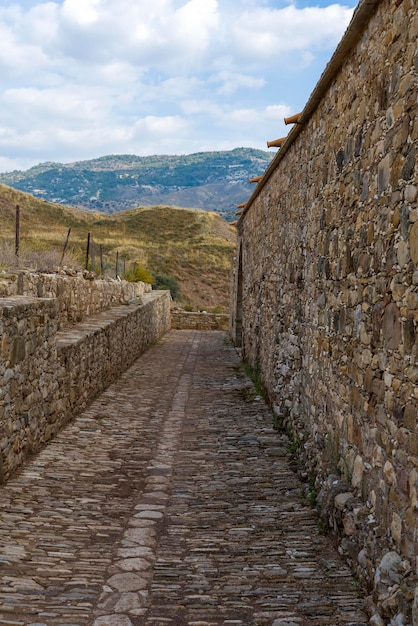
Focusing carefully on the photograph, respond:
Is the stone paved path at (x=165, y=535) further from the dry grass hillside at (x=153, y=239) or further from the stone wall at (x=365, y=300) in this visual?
the dry grass hillside at (x=153, y=239)

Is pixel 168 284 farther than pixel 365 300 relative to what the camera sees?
Yes

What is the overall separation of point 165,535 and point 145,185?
582ft

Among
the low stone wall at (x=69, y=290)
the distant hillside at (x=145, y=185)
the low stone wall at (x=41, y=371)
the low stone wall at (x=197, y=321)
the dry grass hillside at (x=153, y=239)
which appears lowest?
the low stone wall at (x=197, y=321)

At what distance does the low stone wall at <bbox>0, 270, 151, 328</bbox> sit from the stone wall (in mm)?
3621

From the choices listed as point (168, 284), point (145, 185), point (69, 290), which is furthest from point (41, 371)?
point (145, 185)

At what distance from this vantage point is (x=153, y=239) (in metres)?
50.2

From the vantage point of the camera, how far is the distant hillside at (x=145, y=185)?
161 m

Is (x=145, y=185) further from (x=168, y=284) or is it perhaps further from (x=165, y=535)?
(x=165, y=535)

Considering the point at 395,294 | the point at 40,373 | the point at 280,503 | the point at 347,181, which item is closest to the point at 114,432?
the point at 40,373

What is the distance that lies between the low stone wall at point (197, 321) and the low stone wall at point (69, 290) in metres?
11.0

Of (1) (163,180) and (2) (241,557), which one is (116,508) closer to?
(2) (241,557)

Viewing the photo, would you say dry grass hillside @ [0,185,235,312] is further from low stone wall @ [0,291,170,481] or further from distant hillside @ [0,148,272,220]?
distant hillside @ [0,148,272,220]

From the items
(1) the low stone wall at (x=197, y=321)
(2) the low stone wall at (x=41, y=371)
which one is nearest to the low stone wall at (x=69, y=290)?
(2) the low stone wall at (x=41, y=371)

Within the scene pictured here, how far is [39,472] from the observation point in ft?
18.9
